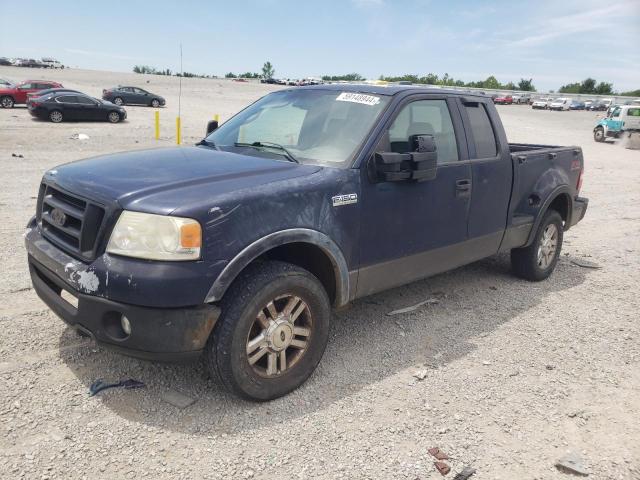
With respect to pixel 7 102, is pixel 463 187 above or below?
above

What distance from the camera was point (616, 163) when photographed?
18719 mm

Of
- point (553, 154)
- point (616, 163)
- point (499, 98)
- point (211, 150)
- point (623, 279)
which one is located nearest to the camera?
point (211, 150)

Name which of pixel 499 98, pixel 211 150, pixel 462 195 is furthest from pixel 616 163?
pixel 499 98

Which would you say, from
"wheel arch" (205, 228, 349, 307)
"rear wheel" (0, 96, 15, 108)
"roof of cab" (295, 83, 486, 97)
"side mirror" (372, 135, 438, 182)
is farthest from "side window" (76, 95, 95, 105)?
"wheel arch" (205, 228, 349, 307)

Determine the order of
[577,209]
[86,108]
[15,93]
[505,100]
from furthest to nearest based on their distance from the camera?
[505,100] < [15,93] < [86,108] < [577,209]

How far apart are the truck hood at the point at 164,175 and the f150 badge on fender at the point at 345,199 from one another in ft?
0.78

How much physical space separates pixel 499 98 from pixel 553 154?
65640 mm

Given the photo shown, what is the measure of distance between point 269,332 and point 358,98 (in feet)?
6.29

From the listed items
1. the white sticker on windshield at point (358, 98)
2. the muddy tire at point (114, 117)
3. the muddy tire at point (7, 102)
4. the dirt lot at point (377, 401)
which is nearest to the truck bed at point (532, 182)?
the dirt lot at point (377, 401)

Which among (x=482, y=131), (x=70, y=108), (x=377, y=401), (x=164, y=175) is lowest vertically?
(x=377, y=401)

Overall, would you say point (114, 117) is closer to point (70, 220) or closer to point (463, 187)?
point (463, 187)

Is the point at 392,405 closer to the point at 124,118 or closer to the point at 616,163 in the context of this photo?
the point at 616,163

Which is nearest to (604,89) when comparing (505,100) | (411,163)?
(505,100)

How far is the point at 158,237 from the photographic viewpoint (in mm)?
2773
